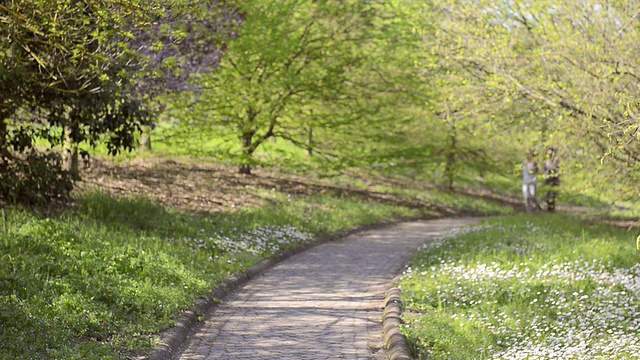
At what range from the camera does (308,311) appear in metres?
10.1

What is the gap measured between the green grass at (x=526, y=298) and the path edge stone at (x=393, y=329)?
0.12m

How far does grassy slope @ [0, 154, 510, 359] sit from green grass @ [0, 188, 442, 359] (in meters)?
0.02

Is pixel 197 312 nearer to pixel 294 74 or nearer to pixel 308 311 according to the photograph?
pixel 308 311

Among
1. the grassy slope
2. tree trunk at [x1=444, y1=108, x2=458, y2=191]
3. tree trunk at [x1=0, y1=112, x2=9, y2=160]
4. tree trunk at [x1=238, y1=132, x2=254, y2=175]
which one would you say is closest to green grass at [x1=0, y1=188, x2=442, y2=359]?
the grassy slope

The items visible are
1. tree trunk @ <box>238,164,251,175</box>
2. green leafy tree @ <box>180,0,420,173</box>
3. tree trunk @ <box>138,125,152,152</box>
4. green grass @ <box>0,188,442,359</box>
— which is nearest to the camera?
green grass @ <box>0,188,442,359</box>

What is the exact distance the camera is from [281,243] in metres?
15.3

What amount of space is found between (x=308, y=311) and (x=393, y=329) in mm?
1643

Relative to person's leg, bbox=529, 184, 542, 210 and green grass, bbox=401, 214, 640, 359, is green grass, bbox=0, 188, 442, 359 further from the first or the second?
person's leg, bbox=529, 184, 542, 210

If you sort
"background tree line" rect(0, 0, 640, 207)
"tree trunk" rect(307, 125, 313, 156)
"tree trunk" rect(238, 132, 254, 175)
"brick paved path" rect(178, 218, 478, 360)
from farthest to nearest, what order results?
"tree trunk" rect(307, 125, 313, 156) → "tree trunk" rect(238, 132, 254, 175) → "background tree line" rect(0, 0, 640, 207) → "brick paved path" rect(178, 218, 478, 360)

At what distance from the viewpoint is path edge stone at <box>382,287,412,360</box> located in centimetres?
796

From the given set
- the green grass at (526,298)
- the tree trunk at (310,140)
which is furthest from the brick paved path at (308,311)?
the tree trunk at (310,140)

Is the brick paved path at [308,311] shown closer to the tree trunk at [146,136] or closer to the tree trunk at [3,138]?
the tree trunk at [3,138]

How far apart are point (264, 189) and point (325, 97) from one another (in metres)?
3.96

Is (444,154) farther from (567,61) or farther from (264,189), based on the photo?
(567,61)
